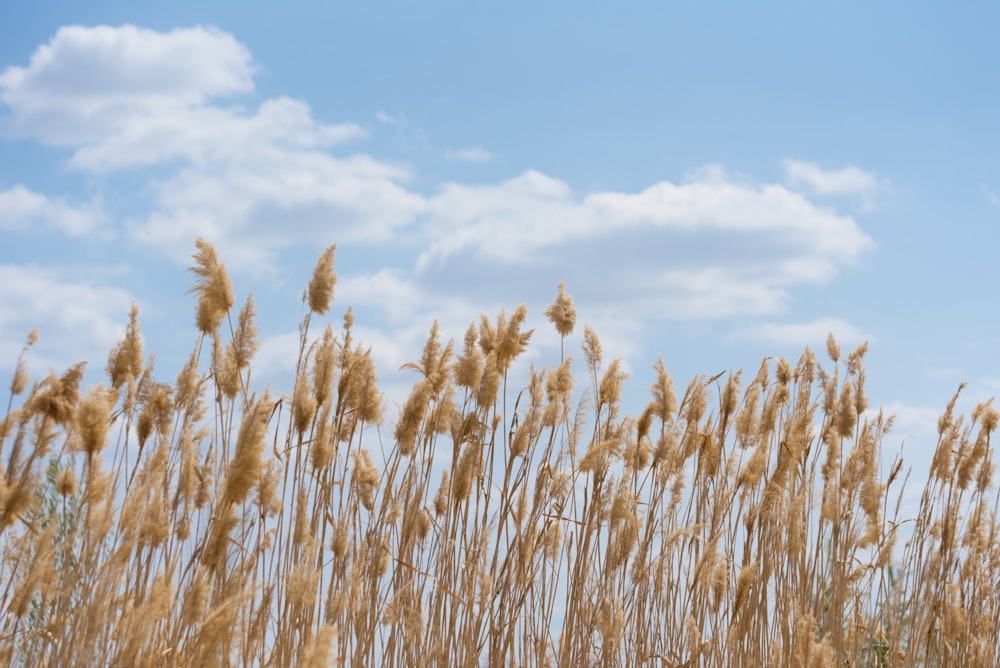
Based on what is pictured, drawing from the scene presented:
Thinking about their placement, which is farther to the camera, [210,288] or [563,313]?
[563,313]

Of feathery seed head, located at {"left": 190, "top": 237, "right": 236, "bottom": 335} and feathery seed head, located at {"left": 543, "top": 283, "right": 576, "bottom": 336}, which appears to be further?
feathery seed head, located at {"left": 543, "top": 283, "right": 576, "bottom": 336}

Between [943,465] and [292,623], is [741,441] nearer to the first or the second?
[943,465]

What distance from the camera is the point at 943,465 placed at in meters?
4.17

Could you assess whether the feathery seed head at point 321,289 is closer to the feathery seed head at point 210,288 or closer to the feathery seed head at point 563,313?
the feathery seed head at point 210,288

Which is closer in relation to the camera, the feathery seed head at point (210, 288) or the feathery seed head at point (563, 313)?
the feathery seed head at point (210, 288)

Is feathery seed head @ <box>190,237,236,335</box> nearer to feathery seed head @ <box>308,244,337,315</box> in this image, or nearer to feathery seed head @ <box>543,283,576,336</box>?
feathery seed head @ <box>308,244,337,315</box>

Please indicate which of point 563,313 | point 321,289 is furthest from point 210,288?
point 563,313

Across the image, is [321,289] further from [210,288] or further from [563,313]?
[563,313]

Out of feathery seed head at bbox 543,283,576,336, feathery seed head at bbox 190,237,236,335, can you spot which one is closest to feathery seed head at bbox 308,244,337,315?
feathery seed head at bbox 190,237,236,335

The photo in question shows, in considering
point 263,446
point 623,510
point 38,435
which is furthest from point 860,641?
point 38,435

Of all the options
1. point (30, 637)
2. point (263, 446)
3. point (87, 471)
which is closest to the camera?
point (263, 446)

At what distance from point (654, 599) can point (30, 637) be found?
190 cm

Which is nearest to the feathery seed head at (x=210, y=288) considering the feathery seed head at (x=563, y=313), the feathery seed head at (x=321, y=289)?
the feathery seed head at (x=321, y=289)

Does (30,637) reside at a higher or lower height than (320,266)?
lower
